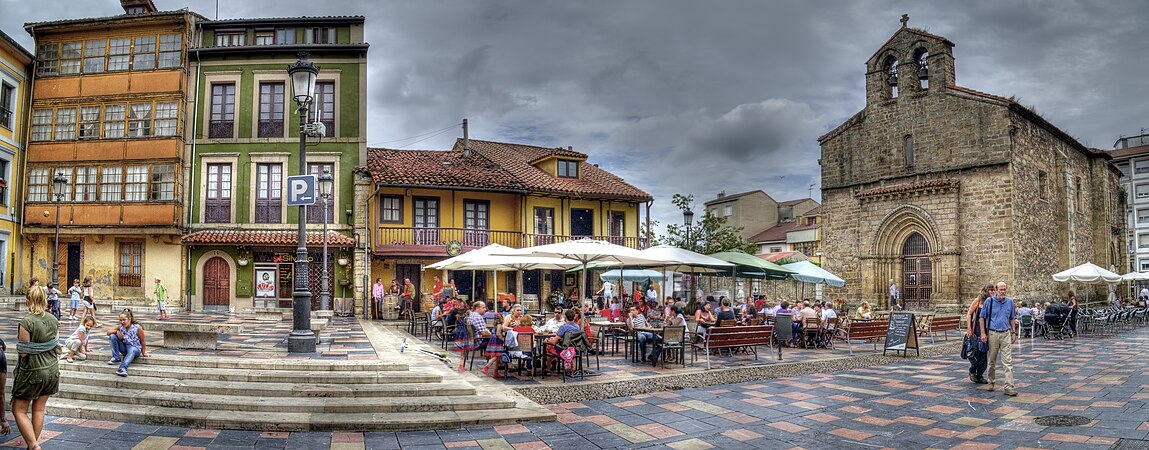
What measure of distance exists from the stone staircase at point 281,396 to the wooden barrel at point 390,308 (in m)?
12.3

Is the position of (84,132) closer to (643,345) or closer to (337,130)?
(337,130)

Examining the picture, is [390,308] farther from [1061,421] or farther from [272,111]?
[1061,421]

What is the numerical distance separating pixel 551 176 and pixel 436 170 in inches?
213

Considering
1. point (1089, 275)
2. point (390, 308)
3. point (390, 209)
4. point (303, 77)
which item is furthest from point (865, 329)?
point (390, 209)

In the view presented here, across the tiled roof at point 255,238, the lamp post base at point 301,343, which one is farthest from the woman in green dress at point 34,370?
the tiled roof at point 255,238

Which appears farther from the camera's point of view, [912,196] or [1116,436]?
[912,196]

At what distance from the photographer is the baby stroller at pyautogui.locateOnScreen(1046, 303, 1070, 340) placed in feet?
58.3

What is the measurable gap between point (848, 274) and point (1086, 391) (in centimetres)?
2025

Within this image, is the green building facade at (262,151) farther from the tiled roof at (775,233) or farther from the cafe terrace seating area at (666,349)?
the tiled roof at (775,233)

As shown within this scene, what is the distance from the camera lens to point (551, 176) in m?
29.1

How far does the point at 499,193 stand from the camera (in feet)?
86.7

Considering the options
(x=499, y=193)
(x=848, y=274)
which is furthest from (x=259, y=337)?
(x=848, y=274)

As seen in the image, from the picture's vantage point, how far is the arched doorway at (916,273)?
26.8 m

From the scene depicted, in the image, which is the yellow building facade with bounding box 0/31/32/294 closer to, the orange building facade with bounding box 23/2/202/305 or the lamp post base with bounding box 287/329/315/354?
the orange building facade with bounding box 23/2/202/305
